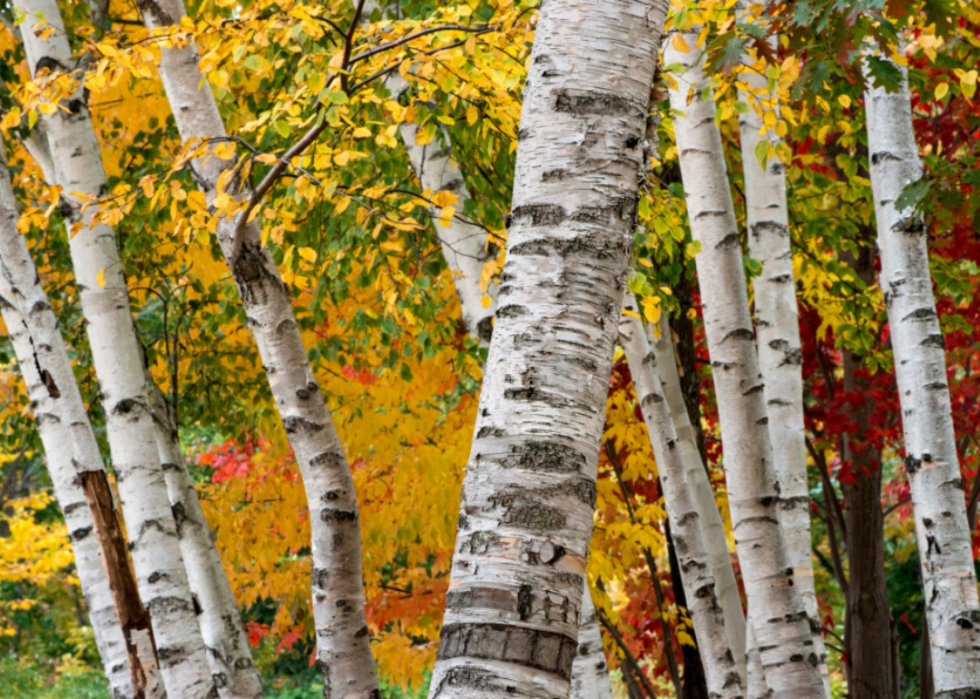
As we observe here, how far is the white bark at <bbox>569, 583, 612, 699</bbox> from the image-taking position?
3285mm

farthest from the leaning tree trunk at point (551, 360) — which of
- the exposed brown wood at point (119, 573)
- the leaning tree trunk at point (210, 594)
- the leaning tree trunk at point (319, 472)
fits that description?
the leaning tree trunk at point (210, 594)

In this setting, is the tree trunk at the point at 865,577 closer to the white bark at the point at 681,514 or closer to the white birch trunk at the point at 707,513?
the white birch trunk at the point at 707,513

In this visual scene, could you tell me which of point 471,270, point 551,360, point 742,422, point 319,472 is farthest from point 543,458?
point 471,270

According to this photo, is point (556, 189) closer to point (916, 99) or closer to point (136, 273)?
point (136, 273)

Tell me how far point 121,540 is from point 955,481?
10.7 feet

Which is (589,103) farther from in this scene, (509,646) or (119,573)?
(119,573)

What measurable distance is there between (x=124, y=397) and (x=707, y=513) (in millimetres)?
2629

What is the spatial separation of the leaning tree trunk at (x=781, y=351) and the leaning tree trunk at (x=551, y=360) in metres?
2.66

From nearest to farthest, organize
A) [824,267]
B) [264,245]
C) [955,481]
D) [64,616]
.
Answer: [264,245] → [955,481] → [824,267] → [64,616]

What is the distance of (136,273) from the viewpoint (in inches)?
212

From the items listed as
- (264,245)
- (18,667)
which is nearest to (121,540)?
(264,245)

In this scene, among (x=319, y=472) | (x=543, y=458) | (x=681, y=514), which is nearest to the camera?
(x=543, y=458)

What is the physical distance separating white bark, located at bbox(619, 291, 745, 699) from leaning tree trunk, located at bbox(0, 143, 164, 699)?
2185 millimetres

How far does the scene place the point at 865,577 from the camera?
256 inches
